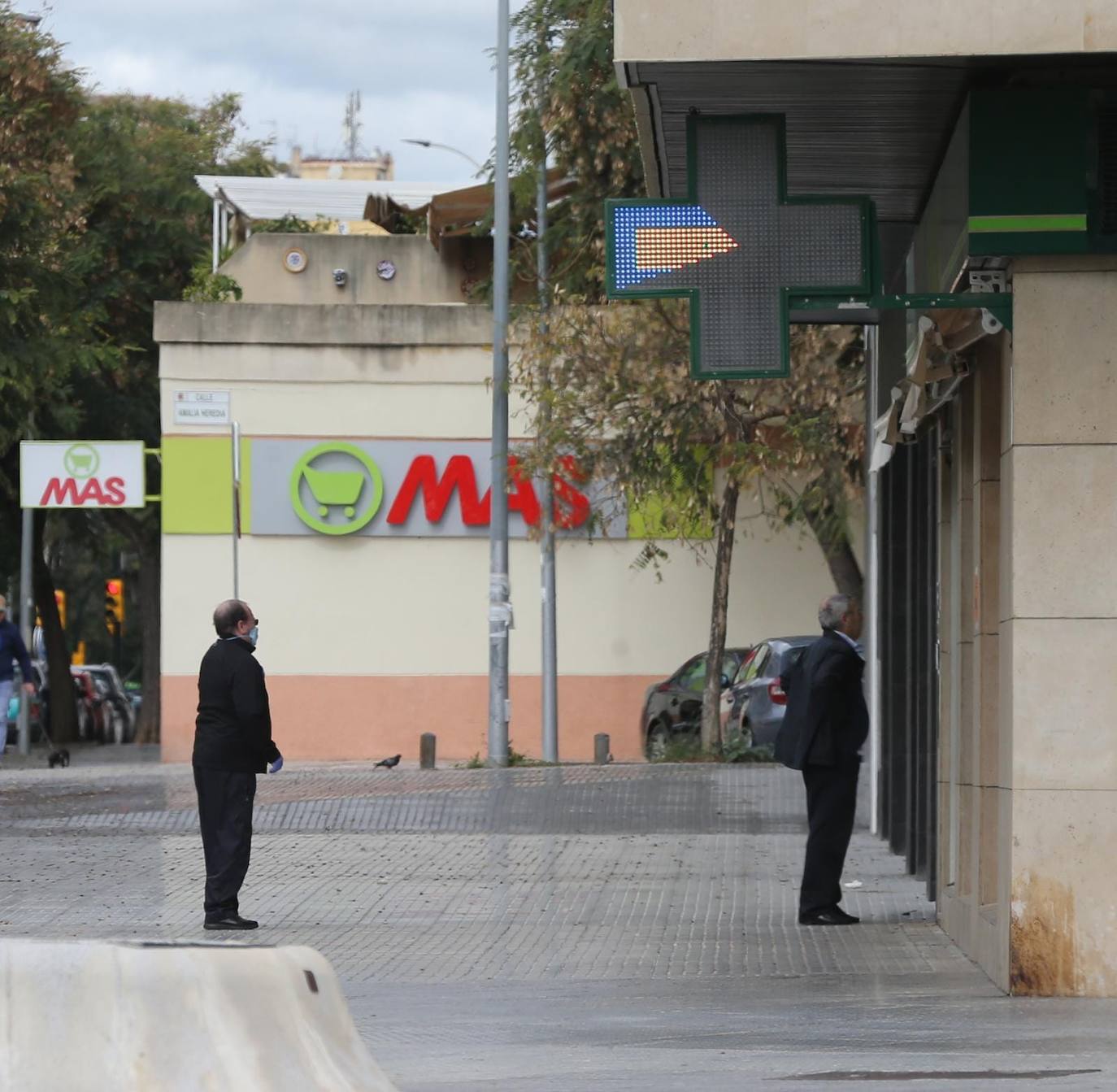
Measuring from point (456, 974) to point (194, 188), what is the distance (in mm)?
31544

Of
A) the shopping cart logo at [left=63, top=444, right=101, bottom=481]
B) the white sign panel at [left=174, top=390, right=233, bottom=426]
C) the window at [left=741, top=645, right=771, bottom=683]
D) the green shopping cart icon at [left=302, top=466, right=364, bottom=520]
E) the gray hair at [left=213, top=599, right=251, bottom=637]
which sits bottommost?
the window at [left=741, top=645, right=771, bottom=683]

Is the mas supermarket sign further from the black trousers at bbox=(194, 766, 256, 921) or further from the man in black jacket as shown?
the black trousers at bbox=(194, 766, 256, 921)

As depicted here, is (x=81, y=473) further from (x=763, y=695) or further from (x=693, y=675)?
(x=763, y=695)

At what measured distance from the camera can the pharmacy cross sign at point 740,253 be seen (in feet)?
31.3

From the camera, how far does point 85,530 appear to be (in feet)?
133

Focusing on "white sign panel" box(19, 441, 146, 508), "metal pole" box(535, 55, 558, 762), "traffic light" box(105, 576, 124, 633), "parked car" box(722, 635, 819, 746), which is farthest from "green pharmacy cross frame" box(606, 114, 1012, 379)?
"traffic light" box(105, 576, 124, 633)

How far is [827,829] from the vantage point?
12.1 meters

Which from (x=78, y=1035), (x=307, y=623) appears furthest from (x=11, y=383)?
(x=78, y=1035)

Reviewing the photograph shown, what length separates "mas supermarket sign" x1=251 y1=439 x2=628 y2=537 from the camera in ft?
101

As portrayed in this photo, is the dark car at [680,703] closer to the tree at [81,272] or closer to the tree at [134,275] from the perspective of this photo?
the tree at [81,272]

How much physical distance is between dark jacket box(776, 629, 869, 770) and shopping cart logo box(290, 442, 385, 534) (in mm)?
18927

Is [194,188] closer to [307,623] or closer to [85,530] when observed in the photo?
[85,530]

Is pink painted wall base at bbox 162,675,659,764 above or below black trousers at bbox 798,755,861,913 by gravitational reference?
below

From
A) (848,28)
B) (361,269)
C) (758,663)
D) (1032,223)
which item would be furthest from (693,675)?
(848,28)
